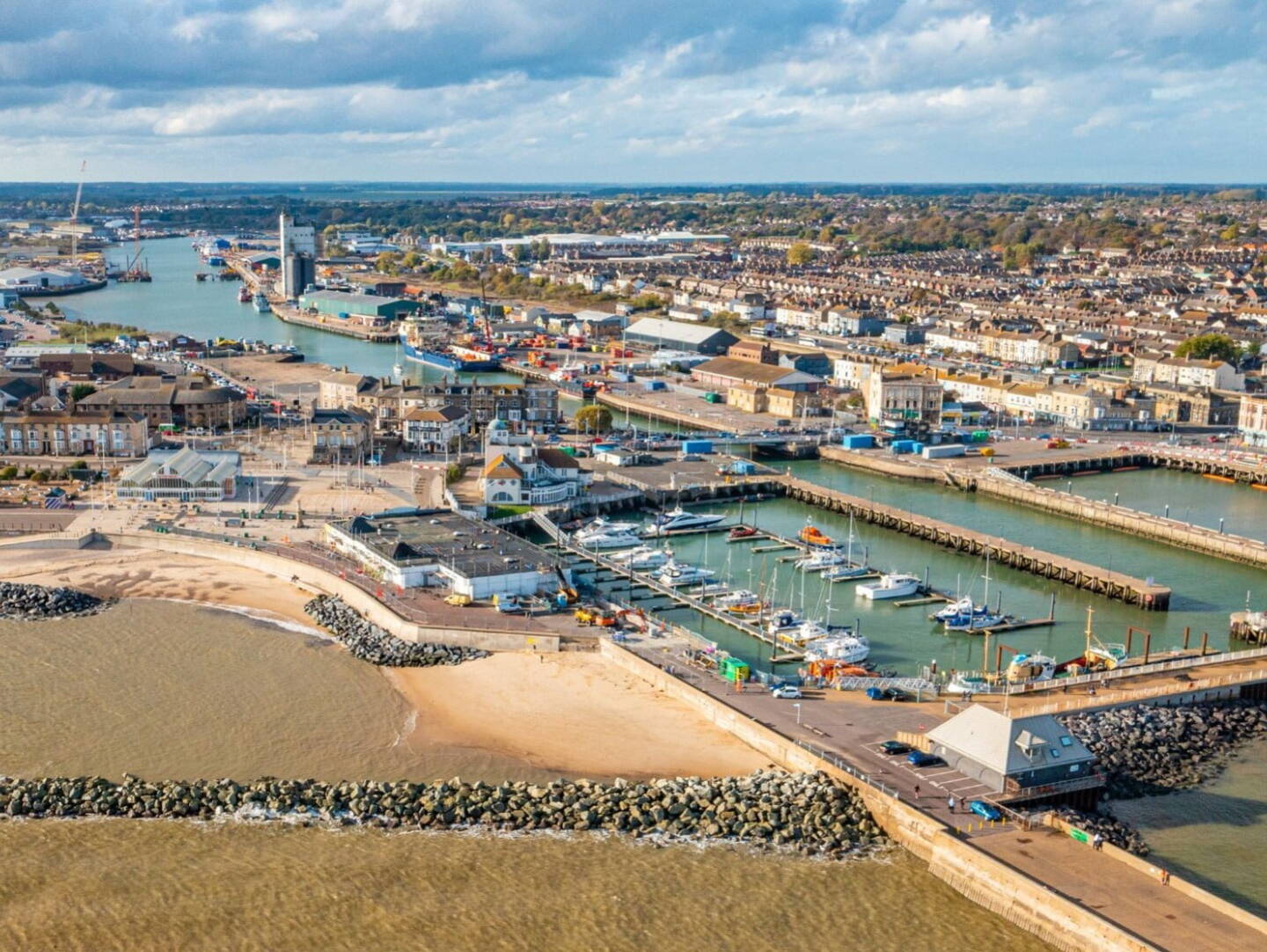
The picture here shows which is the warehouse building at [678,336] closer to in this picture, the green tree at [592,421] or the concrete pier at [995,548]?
the green tree at [592,421]

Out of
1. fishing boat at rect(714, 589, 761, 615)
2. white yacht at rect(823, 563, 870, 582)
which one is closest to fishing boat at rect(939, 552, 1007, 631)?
white yacht at rect(823, 563, 870, 582)

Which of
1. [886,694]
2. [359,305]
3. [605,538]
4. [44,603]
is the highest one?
[359,305]

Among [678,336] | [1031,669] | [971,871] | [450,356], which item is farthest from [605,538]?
[678,336]

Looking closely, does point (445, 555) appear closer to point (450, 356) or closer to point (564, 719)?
point (564, 719)

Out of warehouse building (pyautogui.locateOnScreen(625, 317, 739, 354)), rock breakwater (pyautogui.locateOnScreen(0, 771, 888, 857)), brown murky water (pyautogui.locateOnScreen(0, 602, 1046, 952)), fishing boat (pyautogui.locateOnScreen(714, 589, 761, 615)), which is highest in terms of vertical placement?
warehouse building (pyautogui.locateOnScreen(625, 317, 739, 354))

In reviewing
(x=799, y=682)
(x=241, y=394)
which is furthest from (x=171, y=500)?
(x=799, y=682)

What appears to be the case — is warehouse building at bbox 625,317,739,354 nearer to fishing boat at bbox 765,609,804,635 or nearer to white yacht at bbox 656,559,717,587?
white yacht at bbox 656,559,717,587
